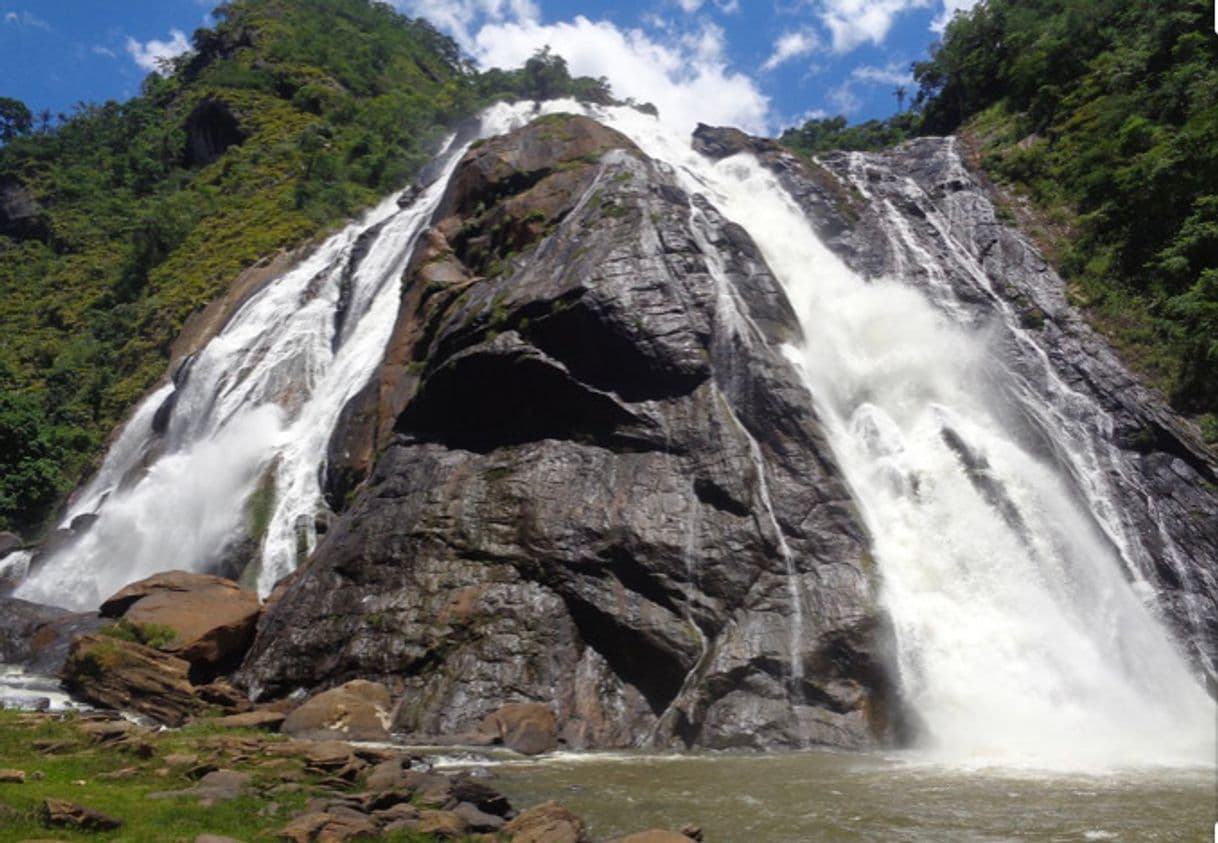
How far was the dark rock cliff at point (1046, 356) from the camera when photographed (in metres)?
22.4

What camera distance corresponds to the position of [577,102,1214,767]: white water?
18.6 m

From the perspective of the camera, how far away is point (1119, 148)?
36312 mm

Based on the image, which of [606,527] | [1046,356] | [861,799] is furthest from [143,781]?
[1046,356]

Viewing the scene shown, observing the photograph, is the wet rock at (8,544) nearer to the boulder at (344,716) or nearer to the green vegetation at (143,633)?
the green vegetation at (143,633)

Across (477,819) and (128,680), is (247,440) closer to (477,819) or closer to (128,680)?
(128,680)

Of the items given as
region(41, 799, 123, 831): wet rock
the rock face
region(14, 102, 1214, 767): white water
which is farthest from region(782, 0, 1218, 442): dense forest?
region(41, 799, 123, 831): wet rock

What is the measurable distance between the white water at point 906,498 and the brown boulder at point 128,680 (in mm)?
8713

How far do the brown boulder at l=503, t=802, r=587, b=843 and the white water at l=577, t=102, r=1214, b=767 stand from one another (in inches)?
363

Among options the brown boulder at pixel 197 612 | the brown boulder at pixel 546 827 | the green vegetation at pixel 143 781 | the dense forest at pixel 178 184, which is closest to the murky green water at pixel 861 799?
the brown boulder at pixel 546 827

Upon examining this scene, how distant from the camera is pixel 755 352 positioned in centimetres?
2545

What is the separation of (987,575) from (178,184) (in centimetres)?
8349

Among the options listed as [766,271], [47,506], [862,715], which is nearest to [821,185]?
[766,271]

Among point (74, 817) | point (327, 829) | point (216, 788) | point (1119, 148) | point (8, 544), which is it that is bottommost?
point (327, 829)

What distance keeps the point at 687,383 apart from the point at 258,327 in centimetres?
2610
